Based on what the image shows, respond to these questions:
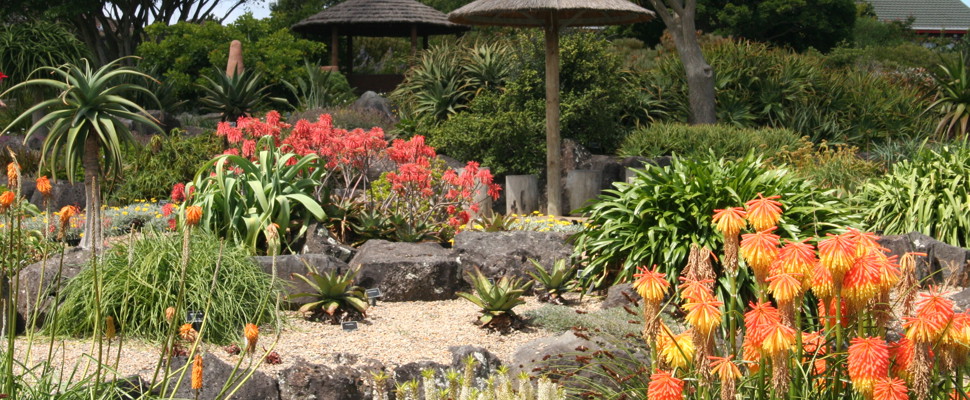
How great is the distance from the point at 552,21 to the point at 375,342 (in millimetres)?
Result: 6918

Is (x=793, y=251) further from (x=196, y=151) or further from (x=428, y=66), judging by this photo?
(x=428, y=66)

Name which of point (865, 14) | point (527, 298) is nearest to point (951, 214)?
point (527, 298)

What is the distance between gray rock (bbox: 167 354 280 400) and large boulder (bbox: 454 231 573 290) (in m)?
2.60

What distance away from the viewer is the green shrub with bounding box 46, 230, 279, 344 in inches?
213

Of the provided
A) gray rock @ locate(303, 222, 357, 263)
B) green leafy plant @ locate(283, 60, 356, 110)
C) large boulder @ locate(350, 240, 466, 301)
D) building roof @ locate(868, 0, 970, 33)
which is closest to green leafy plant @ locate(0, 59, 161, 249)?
gray rock @ locate(303, 222, 357, 263)

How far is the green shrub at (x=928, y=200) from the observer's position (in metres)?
8.16

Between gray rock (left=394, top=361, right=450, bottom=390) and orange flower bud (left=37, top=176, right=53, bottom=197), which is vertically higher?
orange flower bud (left=37, top=176, right=53, bottom=197)

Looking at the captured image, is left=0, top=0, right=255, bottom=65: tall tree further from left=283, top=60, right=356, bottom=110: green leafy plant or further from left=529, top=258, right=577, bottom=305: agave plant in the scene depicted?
left=529, top=258, right=577, bottom=305: agave plant

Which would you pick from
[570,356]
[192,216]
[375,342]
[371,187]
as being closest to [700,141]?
[371,187]

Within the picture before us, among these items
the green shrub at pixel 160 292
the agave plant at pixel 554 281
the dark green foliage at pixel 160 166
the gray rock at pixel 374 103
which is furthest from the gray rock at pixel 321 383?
the gray rock at pixel 374 103

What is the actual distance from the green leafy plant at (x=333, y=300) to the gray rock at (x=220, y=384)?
4.08 ft

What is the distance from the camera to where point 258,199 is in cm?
736

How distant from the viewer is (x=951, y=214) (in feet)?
26.9

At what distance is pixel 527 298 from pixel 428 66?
985cm
